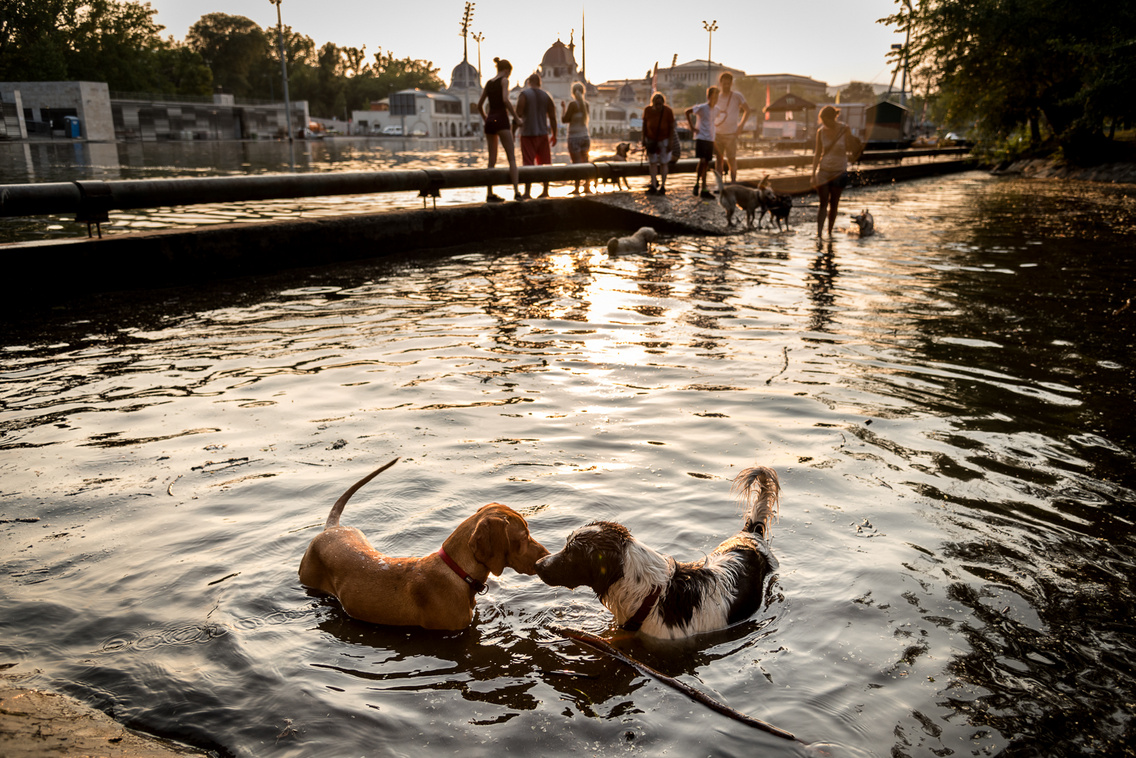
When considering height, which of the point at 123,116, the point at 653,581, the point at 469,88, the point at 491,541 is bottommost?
the point at 653,581

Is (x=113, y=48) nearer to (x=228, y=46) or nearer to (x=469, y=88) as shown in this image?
(x=228, y=46)

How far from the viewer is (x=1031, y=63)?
34.9 meters

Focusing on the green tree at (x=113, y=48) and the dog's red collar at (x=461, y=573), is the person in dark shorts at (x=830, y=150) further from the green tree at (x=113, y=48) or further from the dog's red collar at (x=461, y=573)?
the green tree at (x=113, y=48)

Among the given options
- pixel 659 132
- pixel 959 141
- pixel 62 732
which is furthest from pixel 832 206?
pixel 959 141

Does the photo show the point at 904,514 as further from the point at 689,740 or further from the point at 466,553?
the point at 466,553

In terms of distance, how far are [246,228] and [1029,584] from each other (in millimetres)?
10273

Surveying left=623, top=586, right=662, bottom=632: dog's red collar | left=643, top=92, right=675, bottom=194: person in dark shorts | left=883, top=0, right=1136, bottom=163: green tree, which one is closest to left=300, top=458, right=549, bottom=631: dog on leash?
left=623, top=586, right=662, bottom=632: dog's red collar

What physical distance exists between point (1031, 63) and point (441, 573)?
135 ft

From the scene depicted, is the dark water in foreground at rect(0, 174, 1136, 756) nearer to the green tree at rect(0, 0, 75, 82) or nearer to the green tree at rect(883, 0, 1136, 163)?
the green tree at rect(883, 0, 1136, 163)

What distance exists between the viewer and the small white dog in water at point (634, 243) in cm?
1379

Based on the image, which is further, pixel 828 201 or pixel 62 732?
pixel 828 201

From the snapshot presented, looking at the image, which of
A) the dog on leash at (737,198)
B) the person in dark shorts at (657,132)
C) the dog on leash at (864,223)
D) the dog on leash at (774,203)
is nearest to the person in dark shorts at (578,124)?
the person in dark shorts at (657,132)

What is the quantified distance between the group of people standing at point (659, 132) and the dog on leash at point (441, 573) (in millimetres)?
11377

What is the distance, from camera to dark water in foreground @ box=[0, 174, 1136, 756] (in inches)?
119
